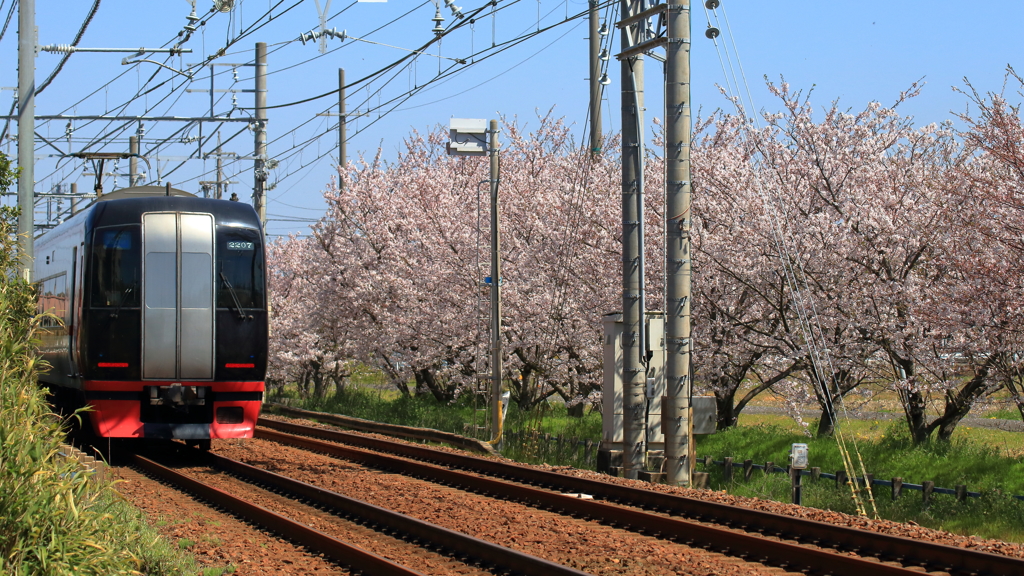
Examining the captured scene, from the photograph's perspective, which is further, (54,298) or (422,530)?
(54,298)

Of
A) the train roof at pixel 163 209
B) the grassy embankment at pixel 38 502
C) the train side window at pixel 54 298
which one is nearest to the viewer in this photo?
the grassy embankment at pixel 38 502

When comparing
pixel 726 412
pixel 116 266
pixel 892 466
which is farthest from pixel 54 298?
pixel 892 466

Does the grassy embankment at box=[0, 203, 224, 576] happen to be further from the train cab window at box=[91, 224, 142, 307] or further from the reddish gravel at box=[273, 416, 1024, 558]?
the train cab window at box=[91, 224, 142, 307]

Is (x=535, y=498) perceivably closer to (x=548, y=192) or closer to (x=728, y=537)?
(x=728, y=537)

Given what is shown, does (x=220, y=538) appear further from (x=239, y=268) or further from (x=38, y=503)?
(x=239, y=268)

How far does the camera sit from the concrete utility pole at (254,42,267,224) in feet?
75.9

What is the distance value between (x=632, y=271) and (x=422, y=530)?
537cm

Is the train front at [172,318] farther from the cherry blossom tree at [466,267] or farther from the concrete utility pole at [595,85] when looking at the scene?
the concrete utility pole at [595,85]

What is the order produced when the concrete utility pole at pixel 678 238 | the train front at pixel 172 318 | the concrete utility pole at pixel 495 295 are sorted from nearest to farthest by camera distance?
the concrete utility pole at pixel 678 238
the train front at pixel 172 318
the concrete utility pole at pixel 495 295

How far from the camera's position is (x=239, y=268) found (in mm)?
13242

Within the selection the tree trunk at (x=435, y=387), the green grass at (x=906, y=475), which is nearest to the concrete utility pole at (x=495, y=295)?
the green grass at (x=906, y=475)

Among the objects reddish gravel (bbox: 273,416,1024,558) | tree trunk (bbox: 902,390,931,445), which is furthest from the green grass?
reddish gravel (bbox: 273,416,1024,558)

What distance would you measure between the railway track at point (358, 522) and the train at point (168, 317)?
36.2 inches

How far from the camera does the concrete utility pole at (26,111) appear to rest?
15.0 meters
